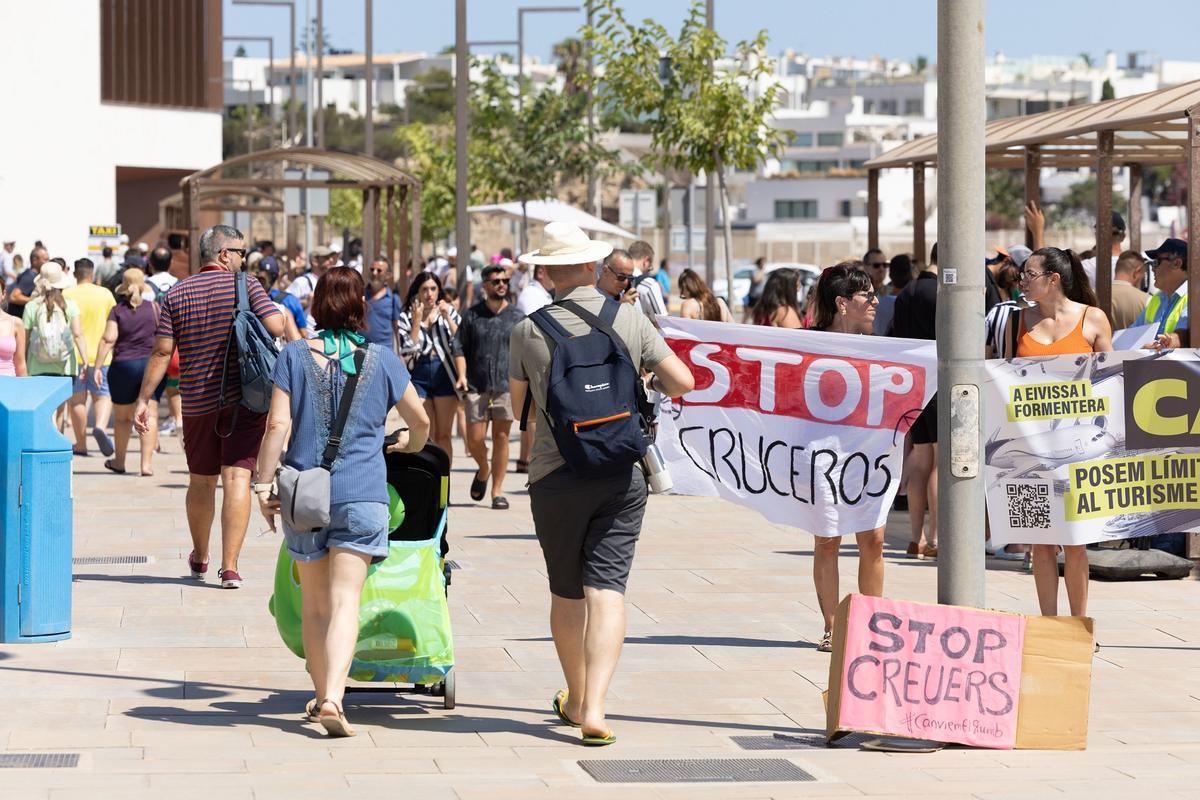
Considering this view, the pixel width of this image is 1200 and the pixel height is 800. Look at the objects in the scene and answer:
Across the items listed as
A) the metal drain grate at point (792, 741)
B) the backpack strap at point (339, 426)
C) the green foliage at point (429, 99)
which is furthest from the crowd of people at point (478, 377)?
the green foliage at point (429, 99)

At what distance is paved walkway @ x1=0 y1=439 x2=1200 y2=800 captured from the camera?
243 inches

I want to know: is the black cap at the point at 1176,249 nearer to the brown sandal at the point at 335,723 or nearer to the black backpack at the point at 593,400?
the black backpack at the point at 593,400

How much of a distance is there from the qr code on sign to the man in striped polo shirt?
3919 millimetres

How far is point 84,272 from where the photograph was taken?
19.0 meters

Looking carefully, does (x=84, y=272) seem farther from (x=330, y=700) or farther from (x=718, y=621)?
(x=330, y=700)

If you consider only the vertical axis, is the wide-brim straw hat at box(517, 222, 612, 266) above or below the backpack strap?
above

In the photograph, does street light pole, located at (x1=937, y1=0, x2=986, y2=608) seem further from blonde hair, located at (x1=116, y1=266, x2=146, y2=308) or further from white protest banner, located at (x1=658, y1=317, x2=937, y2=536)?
blonde hair, located at (x1=116, y1=266, x2=146, y2=308)

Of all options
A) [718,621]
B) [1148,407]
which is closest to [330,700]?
[718,621]

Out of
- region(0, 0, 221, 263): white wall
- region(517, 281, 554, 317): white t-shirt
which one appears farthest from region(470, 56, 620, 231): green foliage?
region(517, 281, 554, 317): white t-shirt

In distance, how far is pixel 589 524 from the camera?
6805mm

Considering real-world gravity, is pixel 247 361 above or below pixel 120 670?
above

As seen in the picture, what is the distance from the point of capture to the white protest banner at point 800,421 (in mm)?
8422

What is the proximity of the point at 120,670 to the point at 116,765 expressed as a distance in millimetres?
1786

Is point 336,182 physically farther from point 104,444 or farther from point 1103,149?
point 1103,149
